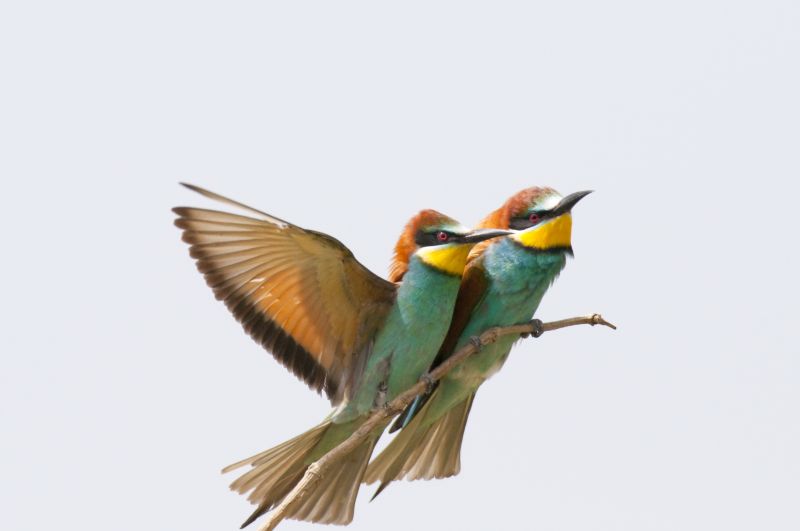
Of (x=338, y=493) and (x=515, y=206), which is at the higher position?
(x=515, y=206)

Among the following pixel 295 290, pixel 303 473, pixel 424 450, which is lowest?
pixel 424 450

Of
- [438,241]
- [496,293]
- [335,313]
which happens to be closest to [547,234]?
[496,293]

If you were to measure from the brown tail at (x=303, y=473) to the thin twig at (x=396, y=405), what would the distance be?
0.19m

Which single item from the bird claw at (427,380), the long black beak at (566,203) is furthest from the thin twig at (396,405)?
the long black beak at (566,203)

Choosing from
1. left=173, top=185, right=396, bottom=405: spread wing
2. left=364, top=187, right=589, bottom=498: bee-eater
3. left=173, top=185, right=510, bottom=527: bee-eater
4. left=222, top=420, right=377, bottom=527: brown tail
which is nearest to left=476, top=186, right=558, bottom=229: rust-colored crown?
left=364, top=187, right=589, bottom=498: bee-eater

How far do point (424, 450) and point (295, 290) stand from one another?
770mm

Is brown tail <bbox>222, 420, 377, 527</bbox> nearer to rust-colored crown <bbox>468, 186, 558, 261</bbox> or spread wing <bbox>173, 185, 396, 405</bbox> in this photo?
spread wing <bbox>173, 185, 396, 405</bbox>

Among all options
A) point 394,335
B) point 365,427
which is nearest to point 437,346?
point 394,335

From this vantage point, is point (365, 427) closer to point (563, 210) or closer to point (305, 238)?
point (305, 238)

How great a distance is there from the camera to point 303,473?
346cm

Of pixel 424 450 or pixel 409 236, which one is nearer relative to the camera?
pixel 409 236

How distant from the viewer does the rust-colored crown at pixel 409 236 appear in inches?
137

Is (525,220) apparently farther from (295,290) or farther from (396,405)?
(396,405)

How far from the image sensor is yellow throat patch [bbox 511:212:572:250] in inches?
143
